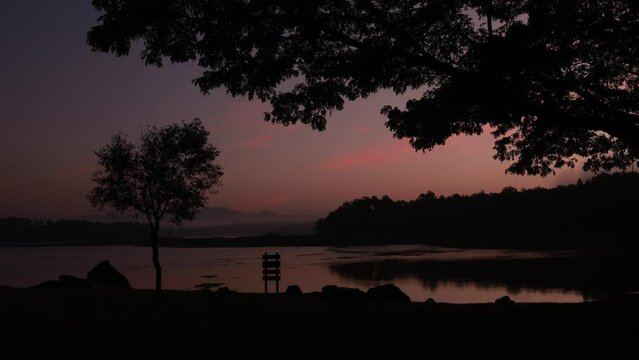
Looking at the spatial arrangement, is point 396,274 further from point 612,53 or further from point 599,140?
point 612,53

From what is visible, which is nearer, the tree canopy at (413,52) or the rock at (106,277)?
the tree canopy at (413,52)

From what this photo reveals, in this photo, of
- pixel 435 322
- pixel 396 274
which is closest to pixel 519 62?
pixel 435 322

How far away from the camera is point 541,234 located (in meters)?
172

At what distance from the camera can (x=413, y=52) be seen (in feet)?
54.7

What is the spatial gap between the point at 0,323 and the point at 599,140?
24.0m

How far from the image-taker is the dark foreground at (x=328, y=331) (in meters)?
14.2

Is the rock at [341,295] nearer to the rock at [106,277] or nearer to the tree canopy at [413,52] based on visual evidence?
the tree canopy at [413,52]

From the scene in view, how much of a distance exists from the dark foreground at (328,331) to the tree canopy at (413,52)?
5.53 m

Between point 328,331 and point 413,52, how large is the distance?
8.29 metres

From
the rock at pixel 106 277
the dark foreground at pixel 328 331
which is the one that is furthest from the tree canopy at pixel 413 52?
the rock at pixel 106 277

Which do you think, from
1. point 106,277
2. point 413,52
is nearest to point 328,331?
point 413,52

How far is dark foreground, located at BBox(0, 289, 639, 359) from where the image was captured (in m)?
14.2

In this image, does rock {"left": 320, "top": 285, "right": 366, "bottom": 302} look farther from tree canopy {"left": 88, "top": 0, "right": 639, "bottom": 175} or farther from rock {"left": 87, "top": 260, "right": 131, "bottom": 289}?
rock {"left": 87, "top": 260, "right": 131, "bottom": 289}

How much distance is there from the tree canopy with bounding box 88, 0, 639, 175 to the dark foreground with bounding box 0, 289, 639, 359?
218 inches
